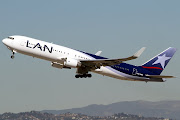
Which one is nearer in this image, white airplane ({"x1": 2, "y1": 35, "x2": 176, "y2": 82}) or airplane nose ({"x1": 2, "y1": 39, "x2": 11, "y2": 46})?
white airplane ({"x1": 2, "y1": 35, "x2": 176, "y2": 82})

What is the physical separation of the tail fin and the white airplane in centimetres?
215

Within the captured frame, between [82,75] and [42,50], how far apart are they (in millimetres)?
11438

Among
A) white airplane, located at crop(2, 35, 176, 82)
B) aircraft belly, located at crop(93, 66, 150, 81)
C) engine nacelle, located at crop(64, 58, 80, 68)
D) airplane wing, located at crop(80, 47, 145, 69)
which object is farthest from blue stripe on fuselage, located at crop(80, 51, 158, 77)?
engine nacelle, located at crop(64, 58, 80, 68)

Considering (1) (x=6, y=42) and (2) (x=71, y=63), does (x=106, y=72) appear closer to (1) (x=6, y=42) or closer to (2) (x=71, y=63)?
(2) (x=71, y=63)

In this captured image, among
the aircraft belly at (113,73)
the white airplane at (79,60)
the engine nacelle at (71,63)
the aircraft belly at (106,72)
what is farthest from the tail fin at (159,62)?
the engine nacelle at (71,63)

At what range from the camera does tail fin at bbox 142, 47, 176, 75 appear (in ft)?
281

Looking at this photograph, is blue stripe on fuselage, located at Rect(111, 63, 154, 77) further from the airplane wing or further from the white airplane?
the airplane wing

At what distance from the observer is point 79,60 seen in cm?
7288

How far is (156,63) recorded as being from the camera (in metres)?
87.0

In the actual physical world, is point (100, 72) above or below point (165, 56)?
below

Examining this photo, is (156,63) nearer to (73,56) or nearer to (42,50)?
(73,56)

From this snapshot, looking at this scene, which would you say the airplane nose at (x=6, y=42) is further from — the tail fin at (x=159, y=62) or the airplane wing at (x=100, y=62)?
the tail fin at (x=159, y=62)

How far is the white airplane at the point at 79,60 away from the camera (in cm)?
7062

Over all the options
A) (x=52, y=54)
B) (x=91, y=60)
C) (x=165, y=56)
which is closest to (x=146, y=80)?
(x=165, y=56)
